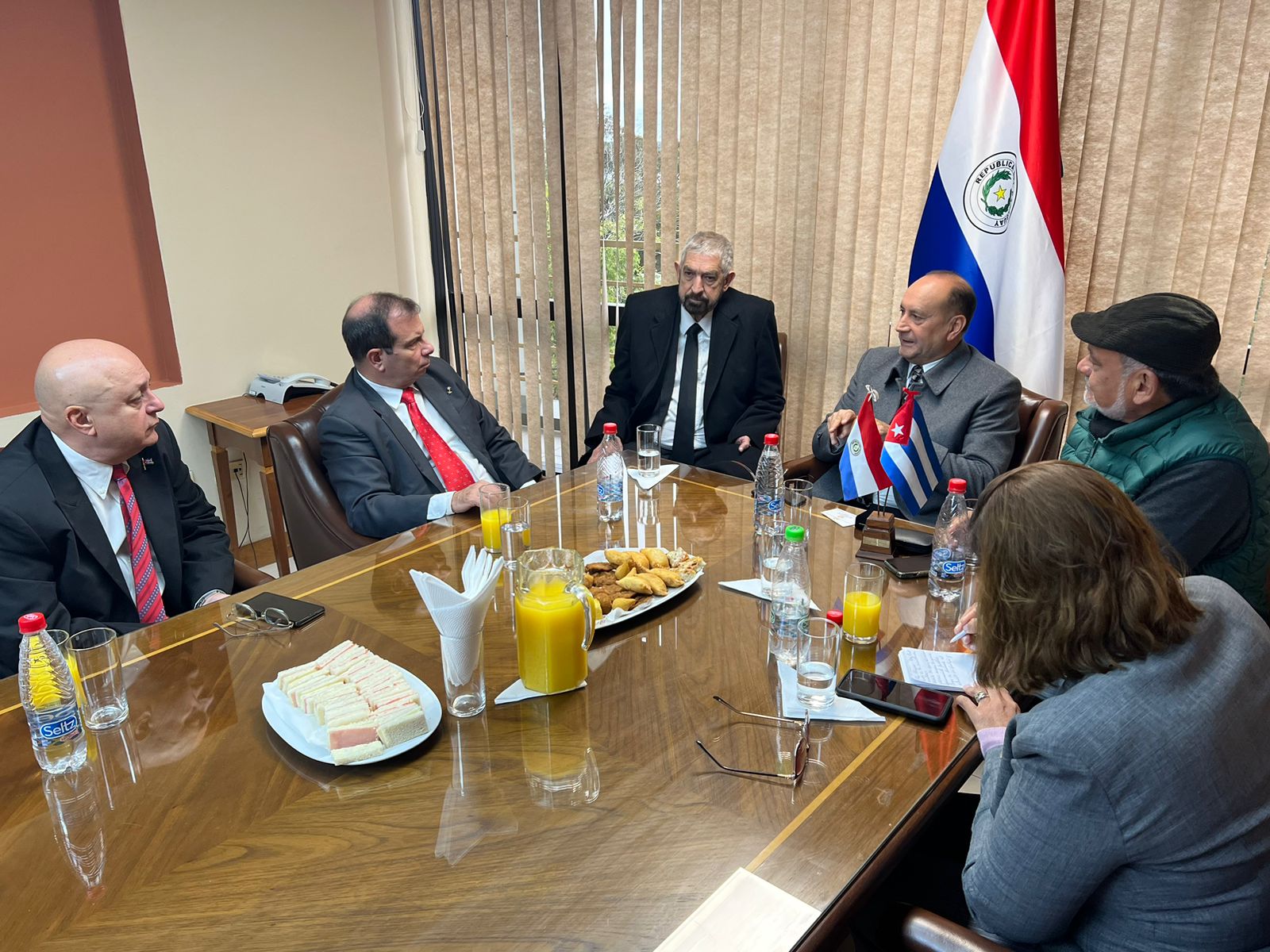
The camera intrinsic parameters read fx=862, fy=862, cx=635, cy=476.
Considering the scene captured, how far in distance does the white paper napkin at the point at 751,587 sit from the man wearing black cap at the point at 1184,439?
0.91 m

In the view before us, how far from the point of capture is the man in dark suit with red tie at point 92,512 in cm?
185

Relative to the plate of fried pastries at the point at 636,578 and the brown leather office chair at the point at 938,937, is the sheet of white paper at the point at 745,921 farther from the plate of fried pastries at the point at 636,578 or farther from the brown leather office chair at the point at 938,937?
the plate of fried pastries at the point at 636,578

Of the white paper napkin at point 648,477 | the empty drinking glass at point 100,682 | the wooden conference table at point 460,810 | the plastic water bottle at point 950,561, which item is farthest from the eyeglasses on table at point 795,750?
the white paper napkin at point 648,477

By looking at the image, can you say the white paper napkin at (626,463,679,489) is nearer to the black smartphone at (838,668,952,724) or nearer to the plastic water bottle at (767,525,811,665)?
the plastic water bottle at (767,525,811,665)

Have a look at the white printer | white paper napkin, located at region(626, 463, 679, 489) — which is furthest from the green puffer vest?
the white printer

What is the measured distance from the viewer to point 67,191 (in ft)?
11.3

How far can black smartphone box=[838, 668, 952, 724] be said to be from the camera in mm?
1356

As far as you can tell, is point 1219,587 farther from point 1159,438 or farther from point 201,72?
point 201,72

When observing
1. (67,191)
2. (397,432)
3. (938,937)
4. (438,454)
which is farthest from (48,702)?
(67,191)

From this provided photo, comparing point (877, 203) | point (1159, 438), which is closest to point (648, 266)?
point (877, 203)

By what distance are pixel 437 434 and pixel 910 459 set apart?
56.5 inches

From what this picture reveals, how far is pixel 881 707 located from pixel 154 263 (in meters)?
3.62

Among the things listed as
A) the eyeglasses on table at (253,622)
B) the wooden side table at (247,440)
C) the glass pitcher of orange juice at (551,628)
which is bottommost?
the wooden side table at (247,440)

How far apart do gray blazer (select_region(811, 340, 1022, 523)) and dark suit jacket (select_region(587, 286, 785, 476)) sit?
1.80 feet
